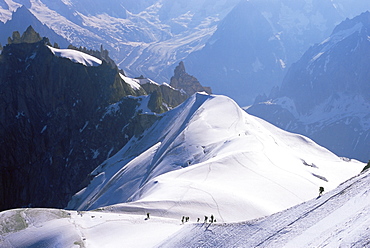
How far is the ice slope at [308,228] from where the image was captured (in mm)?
9633

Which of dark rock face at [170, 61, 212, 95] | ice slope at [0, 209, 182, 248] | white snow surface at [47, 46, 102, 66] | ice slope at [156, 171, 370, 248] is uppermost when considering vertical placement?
white snow surface at [47, 46, 102, 66]

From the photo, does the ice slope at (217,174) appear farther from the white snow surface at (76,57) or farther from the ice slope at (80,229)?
the white snow surface at (76,57)

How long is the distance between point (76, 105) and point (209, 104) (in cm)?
5341

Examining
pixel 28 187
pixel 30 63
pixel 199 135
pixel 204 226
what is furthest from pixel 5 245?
pixel 30 63

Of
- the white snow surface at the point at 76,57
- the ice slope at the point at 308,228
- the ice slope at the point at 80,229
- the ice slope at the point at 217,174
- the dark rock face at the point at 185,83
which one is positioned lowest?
the ice slope at the point at 217,174

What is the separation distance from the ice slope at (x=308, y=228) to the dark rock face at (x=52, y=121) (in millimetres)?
81823

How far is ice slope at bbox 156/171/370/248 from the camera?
31.6 feet

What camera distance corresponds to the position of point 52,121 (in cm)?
11219

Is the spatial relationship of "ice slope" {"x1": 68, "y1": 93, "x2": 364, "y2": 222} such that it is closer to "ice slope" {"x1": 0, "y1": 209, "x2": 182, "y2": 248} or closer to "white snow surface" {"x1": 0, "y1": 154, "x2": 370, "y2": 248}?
"ice slope" {"x1": 0, "y1": 209, "x2": 182, "y2": 248}

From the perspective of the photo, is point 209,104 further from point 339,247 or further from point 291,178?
point 339,247

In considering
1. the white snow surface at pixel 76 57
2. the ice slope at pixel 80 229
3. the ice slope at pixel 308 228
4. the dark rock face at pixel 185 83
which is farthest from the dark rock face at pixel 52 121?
the ice slope at pixel 308 228

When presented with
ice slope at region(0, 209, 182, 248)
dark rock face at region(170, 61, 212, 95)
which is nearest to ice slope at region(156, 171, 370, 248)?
ice slope at region(0, 209, 182, 248)

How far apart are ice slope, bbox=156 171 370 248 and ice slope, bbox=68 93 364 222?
7.00 metres

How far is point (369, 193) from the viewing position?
11047 millimetres
